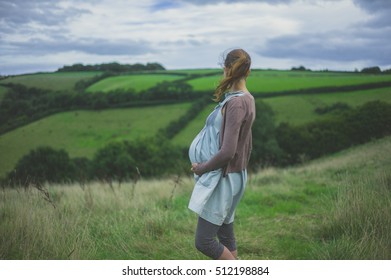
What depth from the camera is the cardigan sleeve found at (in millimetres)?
2537

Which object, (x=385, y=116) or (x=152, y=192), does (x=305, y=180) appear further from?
(x=152, y=192)

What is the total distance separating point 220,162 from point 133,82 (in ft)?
55.3

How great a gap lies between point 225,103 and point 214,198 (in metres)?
0.69

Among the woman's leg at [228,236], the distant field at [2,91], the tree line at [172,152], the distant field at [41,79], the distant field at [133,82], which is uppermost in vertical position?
the distant field at [133,82]

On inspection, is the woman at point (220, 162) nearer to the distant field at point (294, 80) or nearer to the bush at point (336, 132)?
→ the distant field at point (294, 80)

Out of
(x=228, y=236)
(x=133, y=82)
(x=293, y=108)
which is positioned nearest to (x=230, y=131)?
(x=228, y=236)

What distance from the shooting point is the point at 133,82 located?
62.1 ft

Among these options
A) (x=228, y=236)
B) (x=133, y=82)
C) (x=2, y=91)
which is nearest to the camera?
(x=228, y=236)

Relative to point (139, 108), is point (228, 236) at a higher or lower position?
lower

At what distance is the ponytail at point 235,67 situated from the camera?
268 cm
